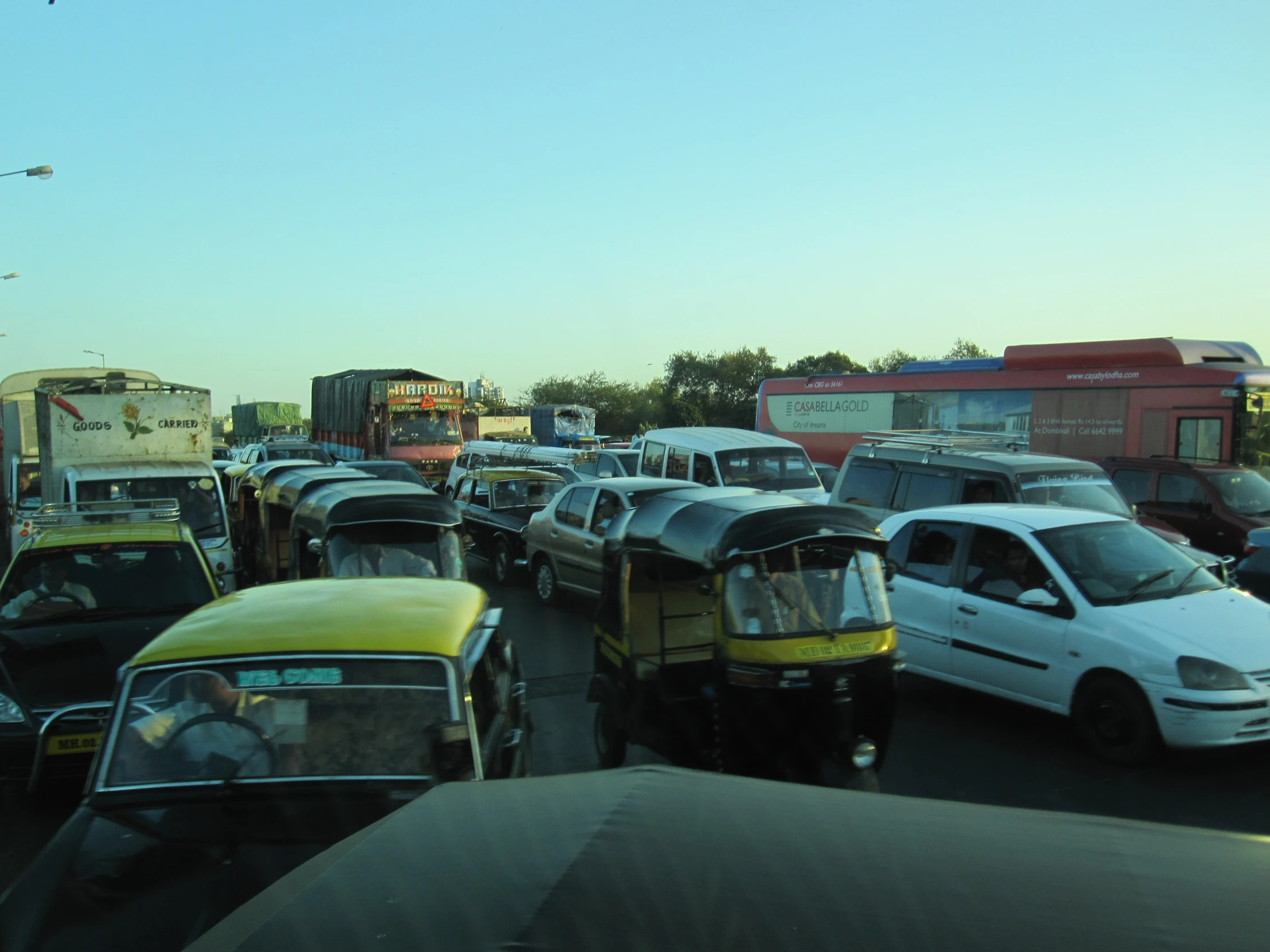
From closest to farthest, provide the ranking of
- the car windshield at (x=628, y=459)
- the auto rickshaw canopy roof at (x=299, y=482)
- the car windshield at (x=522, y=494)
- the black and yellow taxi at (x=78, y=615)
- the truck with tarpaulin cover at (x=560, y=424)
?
the black and yellow taxi at (x=78, y=615) < the auto rickshaw canopy roof at (x=299, y=482) < the car windshield at (x=522, y=494) < the car windshield at (x=628, y=459) < the truck with tarpaulin cover at (x=560, y=424)

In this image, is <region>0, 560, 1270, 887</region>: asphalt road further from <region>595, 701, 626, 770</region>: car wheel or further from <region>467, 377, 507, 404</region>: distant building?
<region>467, 377, 507, 404</region>: distant building

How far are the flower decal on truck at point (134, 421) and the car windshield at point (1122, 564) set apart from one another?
1333 centimetres

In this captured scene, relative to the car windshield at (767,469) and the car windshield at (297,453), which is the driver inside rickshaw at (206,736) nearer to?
the car windshield at (767,469)

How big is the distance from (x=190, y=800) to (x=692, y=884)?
2529 millimetres

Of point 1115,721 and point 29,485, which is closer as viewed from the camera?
point 1115,721

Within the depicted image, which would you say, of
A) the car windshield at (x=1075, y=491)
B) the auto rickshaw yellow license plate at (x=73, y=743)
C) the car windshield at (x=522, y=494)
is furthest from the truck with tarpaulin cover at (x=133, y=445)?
the car windshield at (x=1075, y=491)

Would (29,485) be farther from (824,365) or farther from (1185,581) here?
(824,365)

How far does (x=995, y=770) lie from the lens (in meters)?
6.61

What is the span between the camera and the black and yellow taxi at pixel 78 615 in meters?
5.78

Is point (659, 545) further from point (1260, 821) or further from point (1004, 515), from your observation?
point (1260, 821)

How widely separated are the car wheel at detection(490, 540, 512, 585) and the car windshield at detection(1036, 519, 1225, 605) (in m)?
9.18

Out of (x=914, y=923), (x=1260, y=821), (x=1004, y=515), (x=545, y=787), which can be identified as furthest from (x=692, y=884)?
(x=1004, y=515)

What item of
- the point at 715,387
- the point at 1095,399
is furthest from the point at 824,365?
the point at 1095,399

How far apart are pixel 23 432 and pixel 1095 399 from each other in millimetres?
21709
